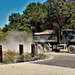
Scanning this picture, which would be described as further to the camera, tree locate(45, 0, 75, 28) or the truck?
tree locate(45, 0, 75, 28)

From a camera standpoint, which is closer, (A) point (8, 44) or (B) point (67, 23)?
(A) point (8, 44)

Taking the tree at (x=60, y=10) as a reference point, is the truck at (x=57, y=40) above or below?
below

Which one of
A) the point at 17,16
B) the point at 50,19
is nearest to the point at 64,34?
the point at 50,19

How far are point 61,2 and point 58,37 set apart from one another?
73.3 ft

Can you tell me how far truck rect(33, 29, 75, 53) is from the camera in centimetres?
3358

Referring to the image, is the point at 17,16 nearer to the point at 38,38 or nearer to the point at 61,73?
the point at 38,38

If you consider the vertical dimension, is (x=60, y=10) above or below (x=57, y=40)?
above

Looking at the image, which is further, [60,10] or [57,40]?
[60,10]

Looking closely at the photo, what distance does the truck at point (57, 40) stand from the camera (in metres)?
33.6

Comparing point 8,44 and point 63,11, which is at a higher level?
point 63,11

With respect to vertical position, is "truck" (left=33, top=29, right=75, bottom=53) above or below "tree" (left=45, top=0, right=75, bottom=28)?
below

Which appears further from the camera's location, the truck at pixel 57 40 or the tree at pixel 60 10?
the tree at pixel 60 10

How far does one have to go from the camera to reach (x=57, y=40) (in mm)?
34906

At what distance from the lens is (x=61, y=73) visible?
14.1 m
